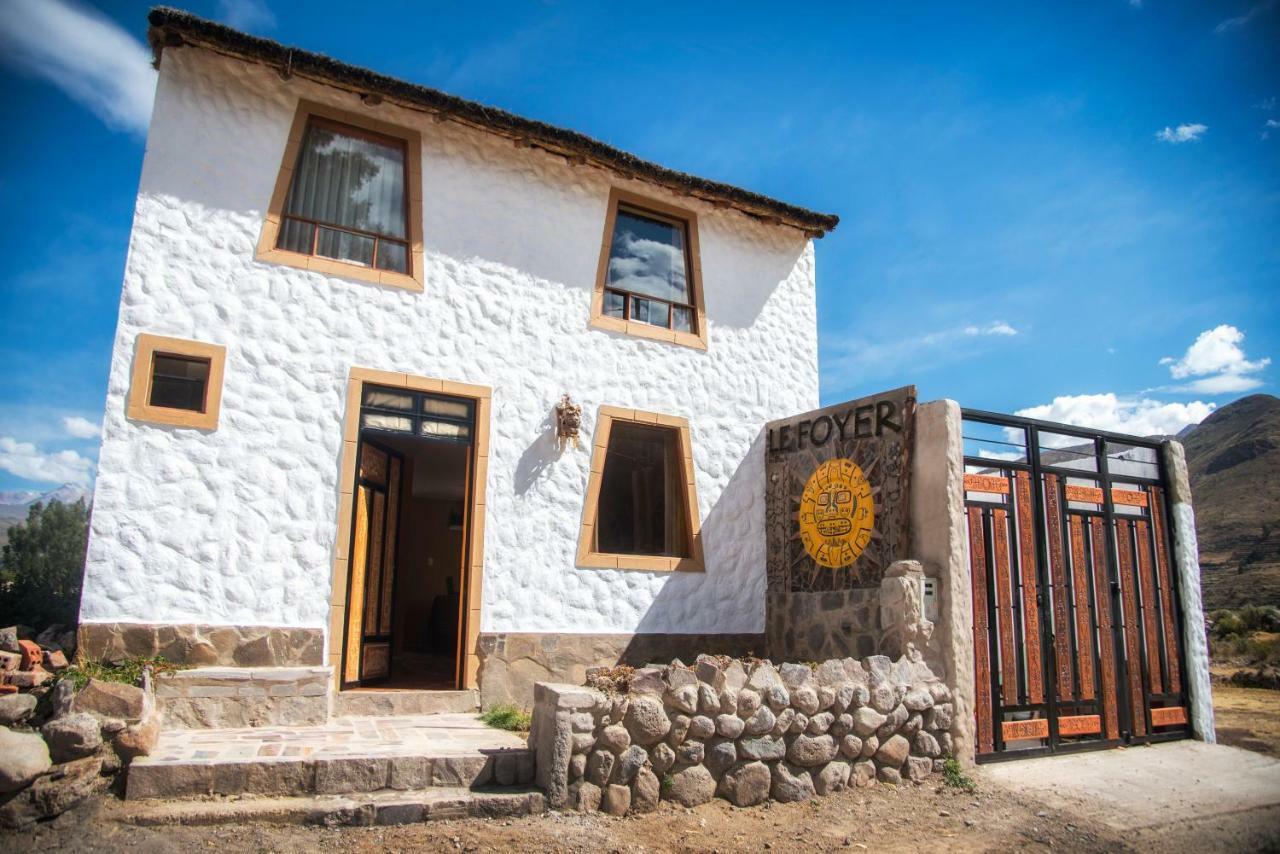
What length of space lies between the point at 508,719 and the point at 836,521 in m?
3.69

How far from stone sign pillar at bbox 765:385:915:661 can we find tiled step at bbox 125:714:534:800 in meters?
3.49

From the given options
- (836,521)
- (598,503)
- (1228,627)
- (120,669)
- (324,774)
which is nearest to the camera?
(324,774)

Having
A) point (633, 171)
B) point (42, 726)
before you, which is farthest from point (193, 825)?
point (633, 171)

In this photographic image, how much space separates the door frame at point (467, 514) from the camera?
6.91m

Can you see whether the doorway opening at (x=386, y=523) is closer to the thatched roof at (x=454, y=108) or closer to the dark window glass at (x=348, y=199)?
the dark window glass at (x=348, y=199)

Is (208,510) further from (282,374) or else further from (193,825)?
(193,825)

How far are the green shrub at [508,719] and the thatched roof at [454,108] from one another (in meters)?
5.51

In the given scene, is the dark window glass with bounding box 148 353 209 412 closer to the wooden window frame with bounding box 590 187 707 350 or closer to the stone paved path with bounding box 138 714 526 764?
the stone paved path with bounding box 138 714 526 764

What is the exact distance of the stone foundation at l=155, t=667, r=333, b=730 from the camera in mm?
5953

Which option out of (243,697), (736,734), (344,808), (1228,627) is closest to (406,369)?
(243,697)

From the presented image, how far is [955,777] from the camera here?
6.37 m

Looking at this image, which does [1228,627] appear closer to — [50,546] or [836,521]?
[836,521]

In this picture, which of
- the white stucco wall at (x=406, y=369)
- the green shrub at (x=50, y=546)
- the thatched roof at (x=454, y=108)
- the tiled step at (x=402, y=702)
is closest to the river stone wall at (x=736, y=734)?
the tiled step at (x=402, y=702)

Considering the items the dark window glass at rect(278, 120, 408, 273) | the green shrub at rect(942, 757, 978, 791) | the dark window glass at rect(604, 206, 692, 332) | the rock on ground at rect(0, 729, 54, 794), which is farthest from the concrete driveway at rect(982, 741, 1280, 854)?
the dark window glass at rect(278, 120, 408, 273)
